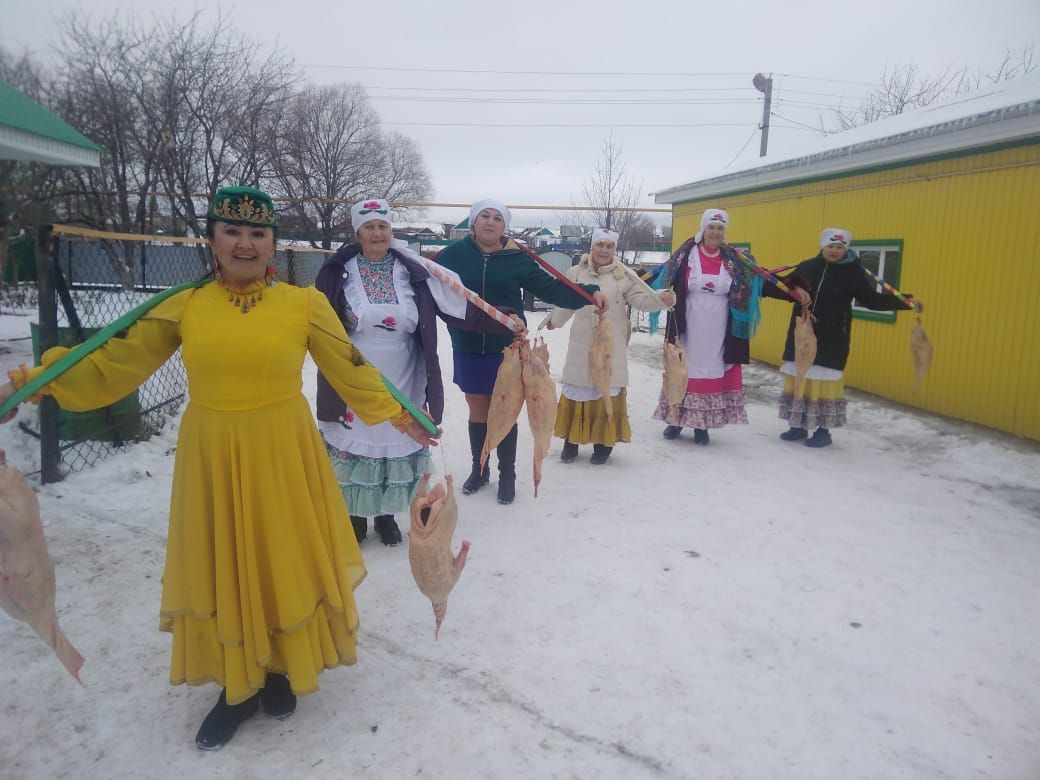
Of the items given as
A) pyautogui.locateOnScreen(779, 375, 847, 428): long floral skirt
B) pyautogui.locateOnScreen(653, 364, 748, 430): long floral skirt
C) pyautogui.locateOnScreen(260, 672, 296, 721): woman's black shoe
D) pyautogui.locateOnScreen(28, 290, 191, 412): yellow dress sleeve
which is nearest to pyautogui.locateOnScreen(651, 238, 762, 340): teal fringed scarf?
pyautogui.locateOnScreen(653, 364, 748, 430): long floral skirt

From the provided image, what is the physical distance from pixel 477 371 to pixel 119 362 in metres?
2.45

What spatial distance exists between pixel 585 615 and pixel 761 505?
202 cm

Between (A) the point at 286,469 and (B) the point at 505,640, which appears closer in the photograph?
(A) the point at 286,469

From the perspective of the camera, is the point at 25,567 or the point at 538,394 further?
the point at 538,394

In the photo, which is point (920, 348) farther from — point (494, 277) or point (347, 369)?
point (347, 369)

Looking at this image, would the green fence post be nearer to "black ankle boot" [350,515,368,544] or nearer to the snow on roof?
"black ankle boot" [350,515,368,544]

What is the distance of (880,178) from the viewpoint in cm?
815

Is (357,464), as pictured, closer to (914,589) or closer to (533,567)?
(533,567)

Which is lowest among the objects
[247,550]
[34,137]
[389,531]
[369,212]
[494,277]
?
[389,531]

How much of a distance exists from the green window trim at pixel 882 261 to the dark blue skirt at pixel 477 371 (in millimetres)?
5511

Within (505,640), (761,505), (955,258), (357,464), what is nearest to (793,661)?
(505,640)

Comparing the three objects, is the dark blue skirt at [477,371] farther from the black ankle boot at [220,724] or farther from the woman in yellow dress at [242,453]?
the black ankle boot at [220,724]

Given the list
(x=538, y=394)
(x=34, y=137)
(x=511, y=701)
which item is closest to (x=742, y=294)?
(x=538, y=394)

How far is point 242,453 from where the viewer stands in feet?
7.08
